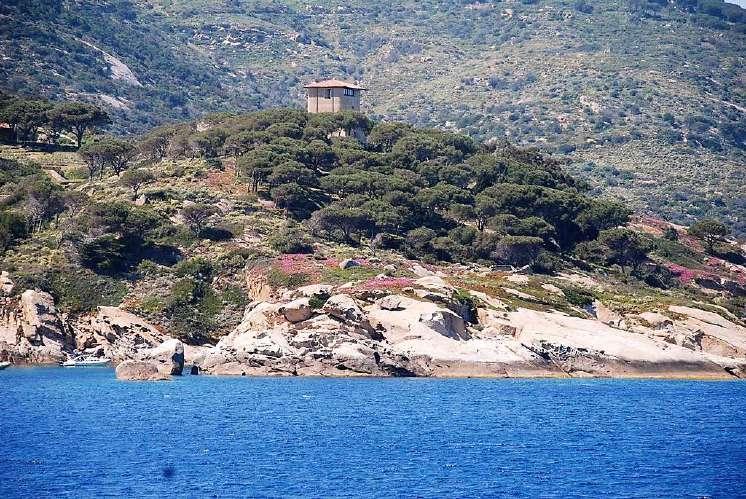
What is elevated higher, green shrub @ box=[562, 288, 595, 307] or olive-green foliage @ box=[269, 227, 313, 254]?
A: olive-green foliage @ box=[269, 227, 313, 254]

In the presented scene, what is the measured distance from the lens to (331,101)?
132 metres

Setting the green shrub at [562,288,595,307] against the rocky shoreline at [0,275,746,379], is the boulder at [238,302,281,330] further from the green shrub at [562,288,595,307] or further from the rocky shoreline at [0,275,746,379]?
the green shrub at [562,288,595,307]

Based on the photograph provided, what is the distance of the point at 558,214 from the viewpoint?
11312 centimetres

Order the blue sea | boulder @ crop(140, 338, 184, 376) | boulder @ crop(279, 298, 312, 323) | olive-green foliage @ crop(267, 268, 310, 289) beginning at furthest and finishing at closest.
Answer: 1. olive-green foliage @ crop(267, 268, 310, 289)
2. boulder @ crop(279, 298, 312, 323)
3. boulder @ crop(140, 338, 184, 376)
4. the blue sea

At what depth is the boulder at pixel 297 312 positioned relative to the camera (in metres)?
77.9

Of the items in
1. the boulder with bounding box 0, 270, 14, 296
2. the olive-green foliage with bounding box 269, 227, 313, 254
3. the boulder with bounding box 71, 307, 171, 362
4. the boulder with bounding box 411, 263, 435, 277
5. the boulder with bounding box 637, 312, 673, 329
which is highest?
the olive-green foliage with bounding box 269, 227, 313, 254

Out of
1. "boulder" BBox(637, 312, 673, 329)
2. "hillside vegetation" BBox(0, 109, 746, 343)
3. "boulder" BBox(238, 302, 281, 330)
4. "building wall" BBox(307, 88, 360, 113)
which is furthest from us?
"building wall" BBox(307, 88, 360, 113)

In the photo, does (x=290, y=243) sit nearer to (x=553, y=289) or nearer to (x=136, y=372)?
(x=553, y=289)

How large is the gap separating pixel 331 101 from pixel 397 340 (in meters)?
58.9

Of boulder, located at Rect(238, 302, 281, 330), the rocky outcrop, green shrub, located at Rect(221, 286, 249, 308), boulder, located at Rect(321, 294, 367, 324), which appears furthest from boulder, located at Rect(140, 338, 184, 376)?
green shrub, located at Rect(221, 286, 249, 308)

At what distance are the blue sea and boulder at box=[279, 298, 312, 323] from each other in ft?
18.1

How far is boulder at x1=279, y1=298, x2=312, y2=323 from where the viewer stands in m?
77.9

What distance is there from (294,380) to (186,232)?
2988 centimetres

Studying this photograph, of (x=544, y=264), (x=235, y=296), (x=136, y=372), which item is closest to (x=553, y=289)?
(x=544, y=264)
